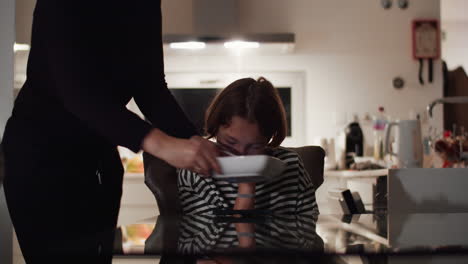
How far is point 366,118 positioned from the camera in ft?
13.2

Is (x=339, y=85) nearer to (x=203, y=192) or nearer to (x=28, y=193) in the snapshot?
(x=203, y=192)

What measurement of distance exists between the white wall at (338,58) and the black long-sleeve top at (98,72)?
2.80 meters

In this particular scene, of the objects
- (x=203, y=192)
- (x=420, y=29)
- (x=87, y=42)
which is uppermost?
(x=420, y=29)

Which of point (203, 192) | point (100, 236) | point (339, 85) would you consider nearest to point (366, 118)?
point (339, 85)

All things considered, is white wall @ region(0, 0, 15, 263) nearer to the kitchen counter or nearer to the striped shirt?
the striped shirt

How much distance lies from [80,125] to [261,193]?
67 centimetres

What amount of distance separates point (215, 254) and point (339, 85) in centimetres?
355

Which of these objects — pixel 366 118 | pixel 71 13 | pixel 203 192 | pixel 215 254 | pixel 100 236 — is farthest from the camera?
pixel 366 118

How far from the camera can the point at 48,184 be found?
102cm

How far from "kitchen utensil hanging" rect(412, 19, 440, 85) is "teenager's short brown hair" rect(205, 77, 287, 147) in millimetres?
2593

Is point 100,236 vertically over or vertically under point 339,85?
under

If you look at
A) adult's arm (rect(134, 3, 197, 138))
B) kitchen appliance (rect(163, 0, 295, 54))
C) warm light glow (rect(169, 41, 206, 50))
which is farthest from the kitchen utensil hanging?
adult's arm (rect(134, 3, 197, 138))

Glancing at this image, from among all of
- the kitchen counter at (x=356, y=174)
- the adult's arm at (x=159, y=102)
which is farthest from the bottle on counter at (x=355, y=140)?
the adult's arm at (x=159, y=102)

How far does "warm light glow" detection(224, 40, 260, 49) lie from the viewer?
3574mm
